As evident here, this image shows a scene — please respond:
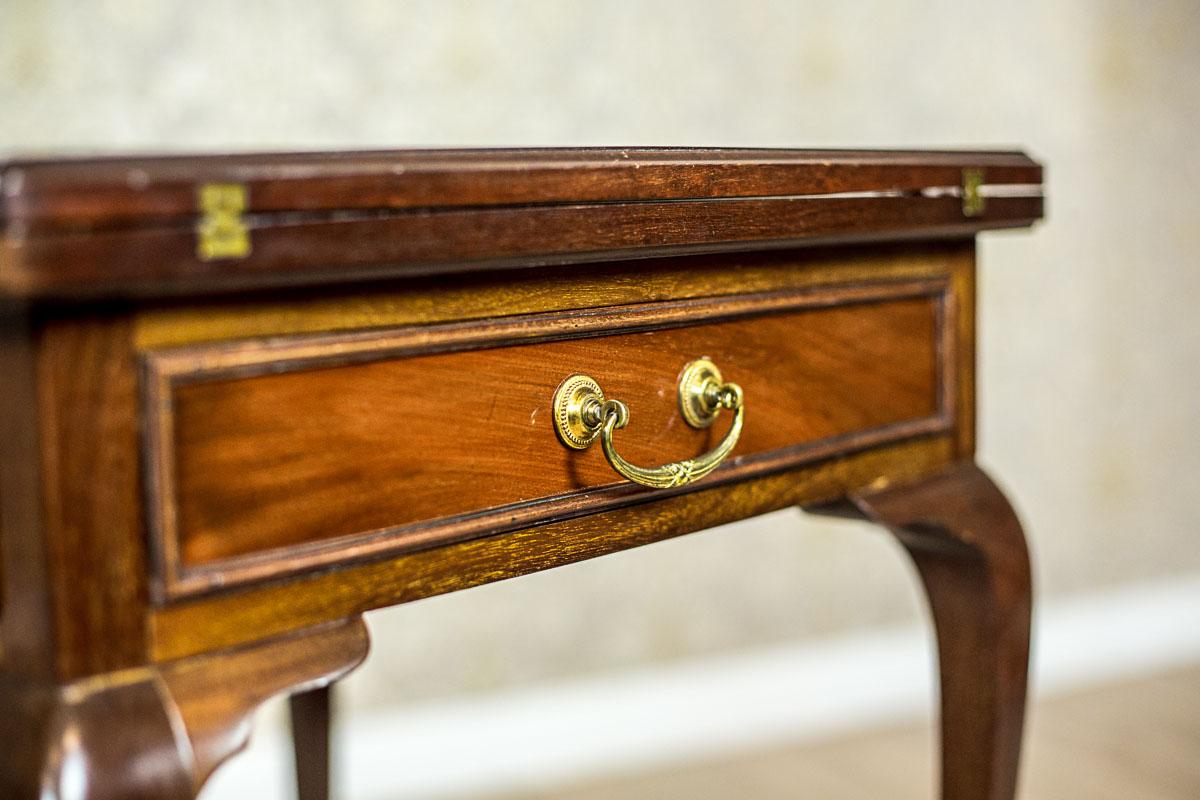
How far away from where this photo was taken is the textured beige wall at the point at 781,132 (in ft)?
4.87

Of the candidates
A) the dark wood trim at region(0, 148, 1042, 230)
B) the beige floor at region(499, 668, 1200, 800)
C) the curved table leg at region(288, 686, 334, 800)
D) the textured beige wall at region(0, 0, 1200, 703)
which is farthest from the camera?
the beige floor at region(499, 668, 1200, 800)

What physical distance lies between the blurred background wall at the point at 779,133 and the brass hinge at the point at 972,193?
0.96 meters

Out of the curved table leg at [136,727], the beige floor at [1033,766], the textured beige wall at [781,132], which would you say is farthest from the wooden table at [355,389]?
the beige floor at [1033,766]

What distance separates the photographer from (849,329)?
0.78 m

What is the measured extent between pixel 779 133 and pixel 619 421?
1336 mm

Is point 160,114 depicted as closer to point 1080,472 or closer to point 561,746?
point 561,746

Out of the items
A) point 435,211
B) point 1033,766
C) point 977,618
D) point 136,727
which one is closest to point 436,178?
point 435,211

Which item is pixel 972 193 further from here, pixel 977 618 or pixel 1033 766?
pixel 1033 766

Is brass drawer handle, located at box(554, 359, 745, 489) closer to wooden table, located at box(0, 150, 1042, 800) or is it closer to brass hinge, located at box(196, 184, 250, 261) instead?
wooden table, located at box(0, 150, 1042, 800)

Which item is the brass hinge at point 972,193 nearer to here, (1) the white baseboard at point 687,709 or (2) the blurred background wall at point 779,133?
(2) the blurred background wall at point 779,133

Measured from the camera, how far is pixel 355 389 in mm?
542

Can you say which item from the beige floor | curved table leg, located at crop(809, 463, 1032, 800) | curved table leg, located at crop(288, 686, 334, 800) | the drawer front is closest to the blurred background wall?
the beige floor

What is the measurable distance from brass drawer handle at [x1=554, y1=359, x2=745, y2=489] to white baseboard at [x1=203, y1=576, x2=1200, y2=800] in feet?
3.65

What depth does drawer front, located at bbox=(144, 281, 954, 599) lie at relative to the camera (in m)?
0.50
